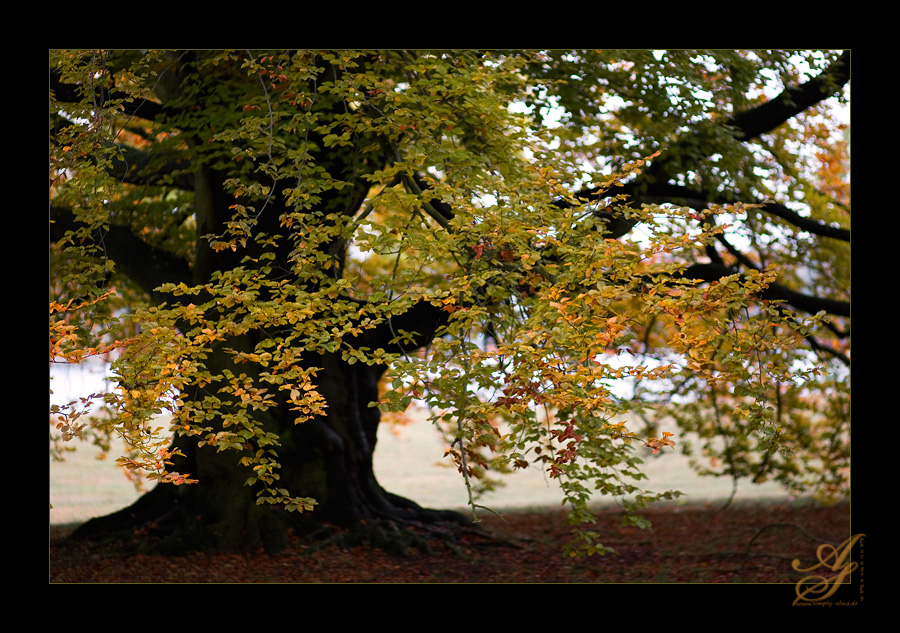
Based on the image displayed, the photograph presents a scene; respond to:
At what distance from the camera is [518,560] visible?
30.3 ft

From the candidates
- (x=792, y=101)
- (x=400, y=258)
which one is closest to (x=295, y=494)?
(x=400, y=258)

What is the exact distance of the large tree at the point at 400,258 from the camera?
522 cm

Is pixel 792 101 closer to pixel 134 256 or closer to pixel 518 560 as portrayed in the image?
pixel 518 560

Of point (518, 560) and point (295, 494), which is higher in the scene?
point (295, 494)

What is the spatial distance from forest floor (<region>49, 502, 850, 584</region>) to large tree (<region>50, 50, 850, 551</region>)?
35cm

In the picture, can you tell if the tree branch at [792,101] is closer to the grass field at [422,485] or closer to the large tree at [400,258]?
the large tree at [400,258]

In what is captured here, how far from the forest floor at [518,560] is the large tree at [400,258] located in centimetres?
35

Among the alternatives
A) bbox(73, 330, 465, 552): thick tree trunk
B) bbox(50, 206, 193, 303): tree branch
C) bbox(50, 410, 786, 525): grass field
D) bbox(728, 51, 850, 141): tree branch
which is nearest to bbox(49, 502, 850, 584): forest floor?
bbox(73, 330, 465, 552): thick tree trunk

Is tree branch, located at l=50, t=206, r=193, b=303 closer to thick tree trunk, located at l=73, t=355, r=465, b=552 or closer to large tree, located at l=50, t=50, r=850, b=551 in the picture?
large tree, located at l=50, t=50, r=850, b=551

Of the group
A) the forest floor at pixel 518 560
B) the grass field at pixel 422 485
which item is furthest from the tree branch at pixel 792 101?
the grass field at pixel 422 485

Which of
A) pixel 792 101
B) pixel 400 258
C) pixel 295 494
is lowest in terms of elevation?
pixel 295 494

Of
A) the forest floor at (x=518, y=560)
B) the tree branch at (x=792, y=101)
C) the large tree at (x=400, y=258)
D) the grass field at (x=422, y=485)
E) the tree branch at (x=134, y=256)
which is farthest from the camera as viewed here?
the grass field at (x=422, y=485)

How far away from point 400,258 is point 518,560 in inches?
142

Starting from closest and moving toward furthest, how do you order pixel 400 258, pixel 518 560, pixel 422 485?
pixel 400 258
pixel 518 560
pixel 422 485
